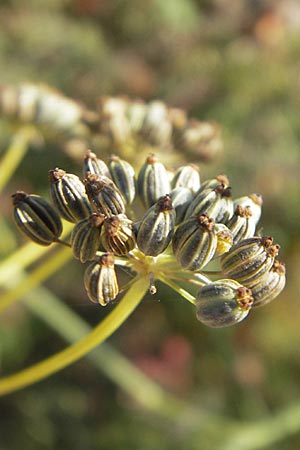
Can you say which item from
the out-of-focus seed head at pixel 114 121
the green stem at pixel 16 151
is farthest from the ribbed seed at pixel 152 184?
the green stem at pixel 16 151

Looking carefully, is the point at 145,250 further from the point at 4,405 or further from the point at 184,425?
the point at 4,405

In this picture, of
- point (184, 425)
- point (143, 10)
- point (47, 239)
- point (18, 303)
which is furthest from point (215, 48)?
point (47, 239)

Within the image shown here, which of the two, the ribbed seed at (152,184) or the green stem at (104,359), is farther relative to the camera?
the green stem at (104,359)

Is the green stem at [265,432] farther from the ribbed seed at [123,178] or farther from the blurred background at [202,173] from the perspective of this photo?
the ribbed seed at [123,178]

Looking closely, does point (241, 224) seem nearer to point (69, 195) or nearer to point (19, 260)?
point (69, 195)

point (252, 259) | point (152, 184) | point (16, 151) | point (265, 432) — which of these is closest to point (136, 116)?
point (16, 151)

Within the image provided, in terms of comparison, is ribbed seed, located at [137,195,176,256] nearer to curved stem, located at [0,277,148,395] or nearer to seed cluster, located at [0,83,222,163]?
curved stem, located at [0,277,148,395]
